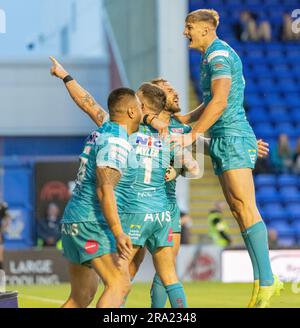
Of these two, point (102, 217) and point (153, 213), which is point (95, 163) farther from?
point (153, 213)

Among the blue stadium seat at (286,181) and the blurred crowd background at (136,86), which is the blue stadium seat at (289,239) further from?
the blue stadium seat at (286,181)

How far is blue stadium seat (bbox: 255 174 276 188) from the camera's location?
2292 centimetres

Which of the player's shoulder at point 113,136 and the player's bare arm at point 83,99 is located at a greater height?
the player's bare arm at point 83,99

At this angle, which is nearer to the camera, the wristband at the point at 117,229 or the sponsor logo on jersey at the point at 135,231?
the wristband at the point at 117,229

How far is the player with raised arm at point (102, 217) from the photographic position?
7027mm

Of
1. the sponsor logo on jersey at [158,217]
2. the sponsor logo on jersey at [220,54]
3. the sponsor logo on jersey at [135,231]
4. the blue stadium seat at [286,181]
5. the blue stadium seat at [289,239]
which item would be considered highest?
the sponsor logo on jersey at [220,54]

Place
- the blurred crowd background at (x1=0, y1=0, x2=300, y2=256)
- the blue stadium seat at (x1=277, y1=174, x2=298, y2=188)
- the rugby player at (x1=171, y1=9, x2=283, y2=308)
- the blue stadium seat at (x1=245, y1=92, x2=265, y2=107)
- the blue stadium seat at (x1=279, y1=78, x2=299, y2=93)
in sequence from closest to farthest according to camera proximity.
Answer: the rugby player at (x1=171, y1=9, x2=283, y2=308), the blurred crowd background at (x1=0, y1=0, x2=300, y2=256), the blue stadium seat at (x1=277, y1=174, x2=298, y2=188), the blue stadium seat at (x1=245, y1=92, x2=265, y2=107), the blue stadium seat at (x1=279, y1=78, x2=299, y2=93)

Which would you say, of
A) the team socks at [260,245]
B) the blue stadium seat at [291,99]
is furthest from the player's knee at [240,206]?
the blue stadium seat at [291,99]

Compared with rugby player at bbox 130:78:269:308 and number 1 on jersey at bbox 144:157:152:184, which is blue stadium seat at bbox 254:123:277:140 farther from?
number 1 on jersey at bbox 144:157:152:184

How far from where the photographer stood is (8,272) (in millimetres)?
18344

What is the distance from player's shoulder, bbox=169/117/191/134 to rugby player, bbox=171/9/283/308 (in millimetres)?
139

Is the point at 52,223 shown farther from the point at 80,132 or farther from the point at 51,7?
the point at 51,7

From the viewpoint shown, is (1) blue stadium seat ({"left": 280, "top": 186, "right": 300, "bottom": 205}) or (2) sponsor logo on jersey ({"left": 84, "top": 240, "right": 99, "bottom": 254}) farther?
(1) blue stadium seat ({"left": 280, "top": 186, "right": 300, "bottom": 205})

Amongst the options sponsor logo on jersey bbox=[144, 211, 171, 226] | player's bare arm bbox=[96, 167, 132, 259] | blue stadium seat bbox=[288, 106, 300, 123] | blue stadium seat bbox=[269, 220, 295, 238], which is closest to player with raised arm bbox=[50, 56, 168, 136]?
sponsor logo on jersey bbox=[144, 211, 171, 226]
